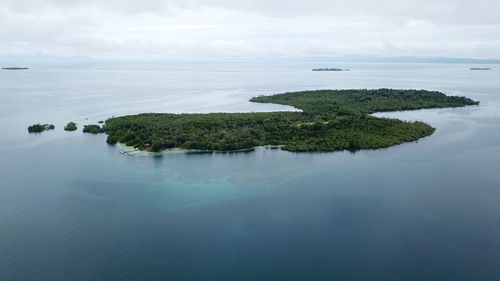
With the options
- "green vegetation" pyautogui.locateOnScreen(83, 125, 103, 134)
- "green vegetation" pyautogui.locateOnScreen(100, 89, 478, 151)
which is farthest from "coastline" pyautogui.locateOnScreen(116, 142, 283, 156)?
"green vegetation" pyautogui.locateOnScreen(83, 125, 103, 134)

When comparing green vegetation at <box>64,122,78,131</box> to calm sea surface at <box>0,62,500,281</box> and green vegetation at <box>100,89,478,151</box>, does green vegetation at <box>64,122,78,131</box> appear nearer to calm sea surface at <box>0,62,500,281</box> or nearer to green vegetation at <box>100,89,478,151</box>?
green vegetation at <box>100,89,478,151</box>

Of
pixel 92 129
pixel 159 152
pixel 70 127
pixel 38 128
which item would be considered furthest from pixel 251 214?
pixel 38 128

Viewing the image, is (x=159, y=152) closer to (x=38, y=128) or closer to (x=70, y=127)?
(x=70, y=127)

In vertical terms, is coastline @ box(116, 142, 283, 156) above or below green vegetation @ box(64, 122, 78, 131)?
below

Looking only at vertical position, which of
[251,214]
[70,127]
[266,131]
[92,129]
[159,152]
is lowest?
[251,214]

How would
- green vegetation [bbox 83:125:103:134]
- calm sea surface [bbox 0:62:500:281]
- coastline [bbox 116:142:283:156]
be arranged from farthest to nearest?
green vegetation [bbox 83:125:103:134] < coastline [bbox 116:142:283:156] < calm sea surface [bbox 0:62:500:281]

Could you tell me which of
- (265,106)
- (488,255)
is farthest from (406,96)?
Result: (488,255)

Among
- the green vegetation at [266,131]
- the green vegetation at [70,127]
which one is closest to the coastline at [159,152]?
the green vegetation at [266,131]

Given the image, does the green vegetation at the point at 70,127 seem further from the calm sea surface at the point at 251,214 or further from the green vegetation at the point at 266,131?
the calm sea surface at the point at 251,214
